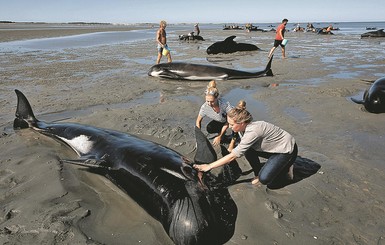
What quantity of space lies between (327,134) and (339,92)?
3.68m

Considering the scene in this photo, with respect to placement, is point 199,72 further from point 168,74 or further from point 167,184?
point 167,184

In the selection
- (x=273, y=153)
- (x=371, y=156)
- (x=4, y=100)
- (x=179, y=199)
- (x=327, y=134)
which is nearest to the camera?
(x=179, y=199)

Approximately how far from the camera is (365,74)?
1186 cm

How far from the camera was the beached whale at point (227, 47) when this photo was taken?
19469 millimetres

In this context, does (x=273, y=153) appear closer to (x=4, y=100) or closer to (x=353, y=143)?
(x=353, y=143)

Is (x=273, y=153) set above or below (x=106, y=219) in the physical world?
above

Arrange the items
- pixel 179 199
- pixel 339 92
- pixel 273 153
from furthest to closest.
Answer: pixel 339 92 < pixel 273 153 < pixel 179 199

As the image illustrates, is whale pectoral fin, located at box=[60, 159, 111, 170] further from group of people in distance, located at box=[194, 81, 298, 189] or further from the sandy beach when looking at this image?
group of people in distance, located at box=[194, 81, 298, 189]

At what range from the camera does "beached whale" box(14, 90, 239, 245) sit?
10.6ft

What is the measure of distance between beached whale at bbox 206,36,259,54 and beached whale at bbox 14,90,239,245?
15.1 m

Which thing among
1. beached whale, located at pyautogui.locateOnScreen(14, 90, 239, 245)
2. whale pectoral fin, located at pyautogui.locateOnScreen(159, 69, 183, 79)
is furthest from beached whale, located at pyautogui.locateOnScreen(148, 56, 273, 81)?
beached whale, located at pyautogui.locateOnScreen(14, 90, 239, 245)

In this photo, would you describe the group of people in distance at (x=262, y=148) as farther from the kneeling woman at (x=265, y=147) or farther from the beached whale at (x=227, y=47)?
the beached whale at (x=227, y=47)

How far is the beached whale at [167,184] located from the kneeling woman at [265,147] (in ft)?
1.26

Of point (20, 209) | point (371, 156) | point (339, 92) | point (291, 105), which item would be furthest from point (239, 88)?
point (20, 209)
